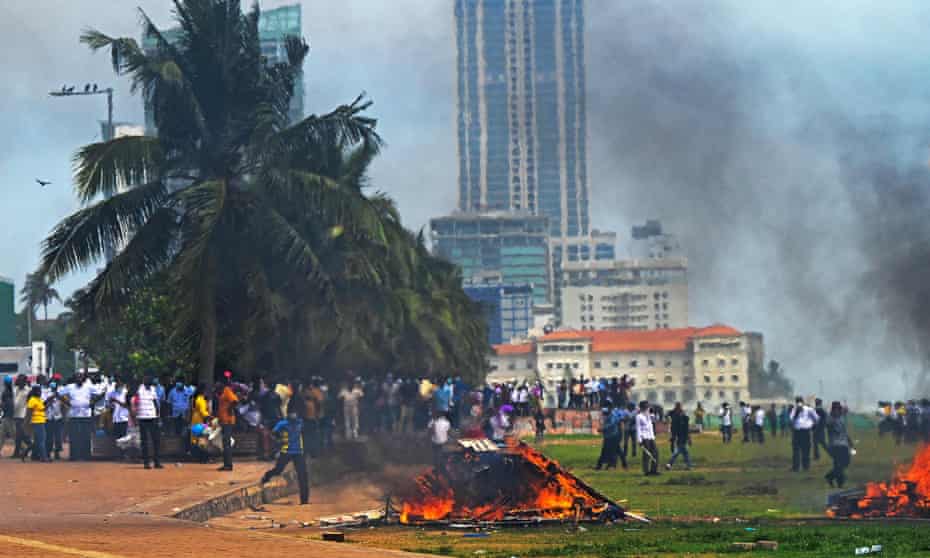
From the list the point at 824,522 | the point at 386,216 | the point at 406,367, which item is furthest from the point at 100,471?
the point at 406,367

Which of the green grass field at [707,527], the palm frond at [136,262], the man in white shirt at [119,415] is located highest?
the palm frond at [136,262]

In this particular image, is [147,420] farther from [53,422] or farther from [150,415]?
[53,422]

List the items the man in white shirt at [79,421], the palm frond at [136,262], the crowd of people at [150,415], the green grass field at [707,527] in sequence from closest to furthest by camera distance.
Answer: the green grass field at [707,527], the crowd of people at [150,415], the man in white shirt at [79,421], the palm frond at [136,262]

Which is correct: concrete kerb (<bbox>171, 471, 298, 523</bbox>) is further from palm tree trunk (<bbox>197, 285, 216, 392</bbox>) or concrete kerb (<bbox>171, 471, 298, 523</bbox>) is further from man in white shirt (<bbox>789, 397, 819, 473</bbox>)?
man in white shirt (<bbox>789, 397, 819, 473</bbox>)

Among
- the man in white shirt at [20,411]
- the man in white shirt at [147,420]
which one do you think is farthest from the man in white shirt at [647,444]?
the man in white shirt at [20,411]

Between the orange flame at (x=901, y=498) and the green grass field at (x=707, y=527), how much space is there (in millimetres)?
752

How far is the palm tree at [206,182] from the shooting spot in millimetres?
33750

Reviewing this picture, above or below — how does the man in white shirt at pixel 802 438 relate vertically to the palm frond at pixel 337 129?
below

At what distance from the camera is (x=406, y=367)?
2480 inches

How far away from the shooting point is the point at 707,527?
20.9 m

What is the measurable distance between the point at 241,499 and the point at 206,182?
11.2 metres

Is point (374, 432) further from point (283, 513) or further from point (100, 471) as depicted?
point (283, 513)

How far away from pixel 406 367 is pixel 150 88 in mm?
29709

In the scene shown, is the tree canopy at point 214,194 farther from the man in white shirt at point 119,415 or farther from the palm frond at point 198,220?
the man in white shirt at point 119,415
